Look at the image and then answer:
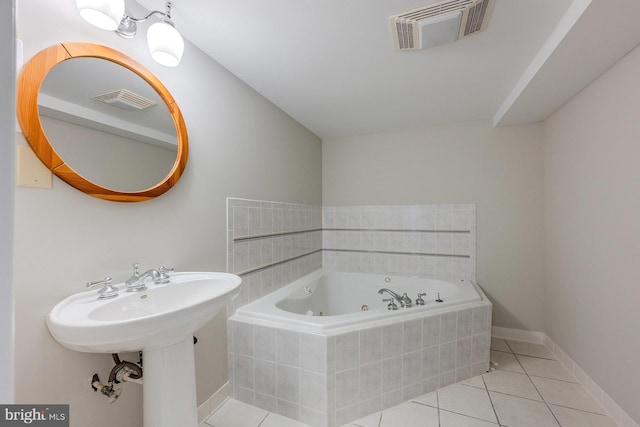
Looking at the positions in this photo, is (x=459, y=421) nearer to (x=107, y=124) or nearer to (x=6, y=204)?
(x=6, y=204)

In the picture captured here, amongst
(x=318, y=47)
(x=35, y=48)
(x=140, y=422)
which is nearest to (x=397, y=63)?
(x=318, y=47)

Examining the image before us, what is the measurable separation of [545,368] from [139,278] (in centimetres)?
280

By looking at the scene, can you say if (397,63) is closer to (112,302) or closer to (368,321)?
(368,321)

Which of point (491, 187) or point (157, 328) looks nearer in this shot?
point (157, 328)

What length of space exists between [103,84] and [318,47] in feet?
3.52

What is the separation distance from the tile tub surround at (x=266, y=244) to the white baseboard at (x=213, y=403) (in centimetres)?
47

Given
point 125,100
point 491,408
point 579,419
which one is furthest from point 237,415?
point 579,419

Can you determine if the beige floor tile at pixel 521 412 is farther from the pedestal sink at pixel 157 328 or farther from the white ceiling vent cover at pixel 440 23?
the white ceiling vent cover at pixel 440 23

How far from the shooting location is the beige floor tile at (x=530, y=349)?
7.48 ft

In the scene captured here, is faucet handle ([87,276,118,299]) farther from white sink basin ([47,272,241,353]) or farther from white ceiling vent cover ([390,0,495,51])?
white ceiling vent cover ([390,0,495,51])

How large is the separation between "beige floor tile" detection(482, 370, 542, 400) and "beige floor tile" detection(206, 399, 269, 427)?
4.98 feet

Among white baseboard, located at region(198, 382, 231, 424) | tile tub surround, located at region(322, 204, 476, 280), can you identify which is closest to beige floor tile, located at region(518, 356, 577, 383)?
tile tub surround, located at region(322, 204, 476, 280)

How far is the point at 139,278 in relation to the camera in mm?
1173

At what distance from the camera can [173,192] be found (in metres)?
1.42
